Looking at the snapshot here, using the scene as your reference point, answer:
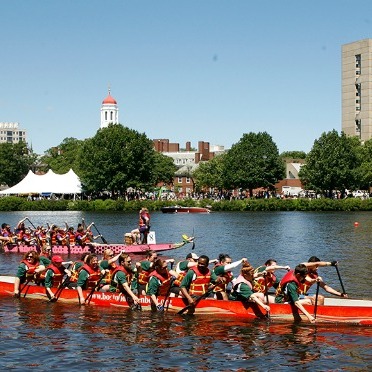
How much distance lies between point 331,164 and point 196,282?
9487cm

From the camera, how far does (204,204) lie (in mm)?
118438

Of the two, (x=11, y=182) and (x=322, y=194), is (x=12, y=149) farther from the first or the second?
(x=322, y=194)

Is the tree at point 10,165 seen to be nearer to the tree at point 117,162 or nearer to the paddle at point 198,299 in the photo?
the tree at point 117,162

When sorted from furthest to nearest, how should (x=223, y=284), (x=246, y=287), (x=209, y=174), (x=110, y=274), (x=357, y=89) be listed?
(x=209, y=174) < (x=357, y=89) < (x=110, y=274) < (x=223, y=284) < (x=246, y=287)

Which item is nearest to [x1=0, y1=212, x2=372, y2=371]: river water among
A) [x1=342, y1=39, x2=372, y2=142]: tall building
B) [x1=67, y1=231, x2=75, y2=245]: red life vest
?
[x1=67, y1=231, x2=75, y2=245]: red life vest

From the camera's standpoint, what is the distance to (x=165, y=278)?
991 inches

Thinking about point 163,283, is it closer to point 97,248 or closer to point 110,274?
point 110,274

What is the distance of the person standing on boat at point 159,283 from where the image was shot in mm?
24906

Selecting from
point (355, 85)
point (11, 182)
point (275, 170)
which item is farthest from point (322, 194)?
point (11, 182)

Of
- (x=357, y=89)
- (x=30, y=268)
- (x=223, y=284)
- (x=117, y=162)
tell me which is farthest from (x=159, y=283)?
(x=357, y=89)

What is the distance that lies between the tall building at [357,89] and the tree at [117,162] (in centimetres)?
4829

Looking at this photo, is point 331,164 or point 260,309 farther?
point 331,164

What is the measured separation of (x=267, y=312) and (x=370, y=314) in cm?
316

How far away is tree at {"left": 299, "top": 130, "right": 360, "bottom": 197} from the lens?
116469 millimetres
